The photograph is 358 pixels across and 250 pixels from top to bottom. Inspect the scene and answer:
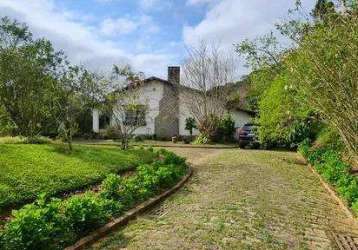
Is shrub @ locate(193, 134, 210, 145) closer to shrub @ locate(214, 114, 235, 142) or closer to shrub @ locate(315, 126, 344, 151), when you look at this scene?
shrub @ locate(214, 114, 235, 142)

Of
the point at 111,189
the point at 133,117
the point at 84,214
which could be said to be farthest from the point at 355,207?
the point at 133,117

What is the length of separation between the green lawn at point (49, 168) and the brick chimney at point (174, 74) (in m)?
22.7

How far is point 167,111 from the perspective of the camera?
4134 centimetres

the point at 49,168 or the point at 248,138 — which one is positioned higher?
the point at 248,138

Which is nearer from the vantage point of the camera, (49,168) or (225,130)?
(49,168)

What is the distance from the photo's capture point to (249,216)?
389 inches

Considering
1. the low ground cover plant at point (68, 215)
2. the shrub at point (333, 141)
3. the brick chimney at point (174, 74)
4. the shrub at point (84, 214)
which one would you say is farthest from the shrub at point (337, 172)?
the brick chimney at point (174, 74)

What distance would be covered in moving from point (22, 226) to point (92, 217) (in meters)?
1.71

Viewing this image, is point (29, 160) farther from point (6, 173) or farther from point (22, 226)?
point (22, 226)

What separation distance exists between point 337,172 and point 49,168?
8303mm

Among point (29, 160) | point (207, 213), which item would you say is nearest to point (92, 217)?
point (207, 213)

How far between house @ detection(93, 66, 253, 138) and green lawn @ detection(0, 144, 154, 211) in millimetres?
22220

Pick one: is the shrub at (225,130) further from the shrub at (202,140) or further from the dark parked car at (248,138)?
the dark parked car at (248,138)

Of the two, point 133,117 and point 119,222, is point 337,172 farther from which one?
point 133,117
